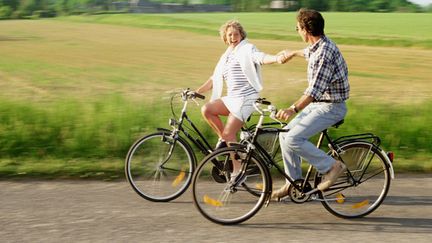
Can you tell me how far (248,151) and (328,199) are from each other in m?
0.88

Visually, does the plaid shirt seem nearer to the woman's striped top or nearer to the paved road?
the woman's striped top

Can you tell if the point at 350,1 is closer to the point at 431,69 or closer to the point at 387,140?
the point at 431,69

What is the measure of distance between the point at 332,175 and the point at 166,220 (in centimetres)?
145

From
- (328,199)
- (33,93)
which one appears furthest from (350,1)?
(328,199)

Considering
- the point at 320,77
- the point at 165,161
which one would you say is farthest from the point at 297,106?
the point at 165,161

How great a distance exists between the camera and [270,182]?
16.8ft

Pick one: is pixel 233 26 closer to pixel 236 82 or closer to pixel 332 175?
pixel 236 82

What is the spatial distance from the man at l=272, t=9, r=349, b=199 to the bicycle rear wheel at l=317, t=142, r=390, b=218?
0.20 m

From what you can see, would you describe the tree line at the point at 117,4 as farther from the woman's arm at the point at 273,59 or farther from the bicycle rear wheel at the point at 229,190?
the bicycle rear wheel at the point at 229,190

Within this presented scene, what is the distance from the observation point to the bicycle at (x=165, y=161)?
5.84 metres

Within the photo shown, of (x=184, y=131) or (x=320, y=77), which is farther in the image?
(x=184, y=131)

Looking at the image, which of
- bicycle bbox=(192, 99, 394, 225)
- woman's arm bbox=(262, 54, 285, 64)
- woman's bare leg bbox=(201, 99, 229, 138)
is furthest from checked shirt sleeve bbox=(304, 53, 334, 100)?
woman's bare leg bbox=(201, 99, 229, 138)

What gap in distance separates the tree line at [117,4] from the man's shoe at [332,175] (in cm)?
3220

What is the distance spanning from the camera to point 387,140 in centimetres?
819
